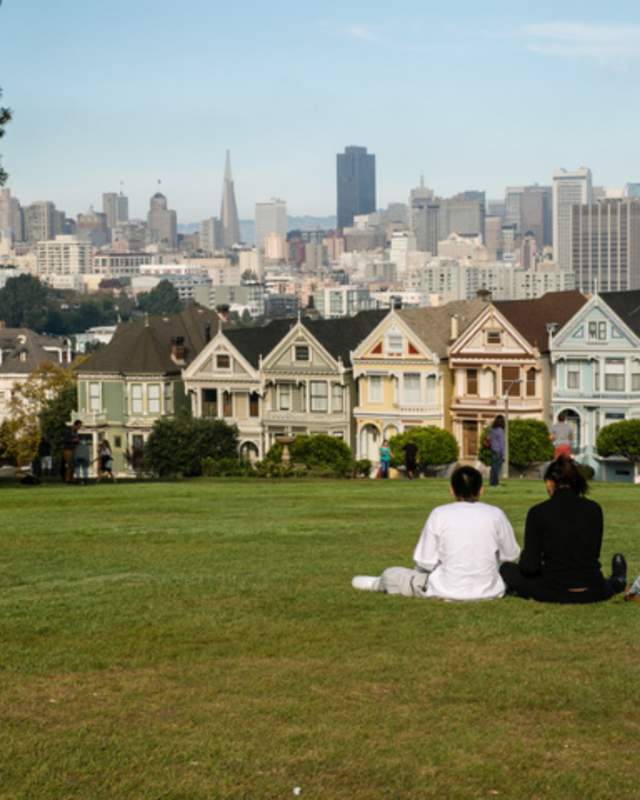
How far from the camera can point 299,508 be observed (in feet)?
97.7

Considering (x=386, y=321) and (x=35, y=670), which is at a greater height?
(x=386, y=321)

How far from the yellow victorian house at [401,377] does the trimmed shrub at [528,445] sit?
608 cm

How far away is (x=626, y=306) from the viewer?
73000 millimetres

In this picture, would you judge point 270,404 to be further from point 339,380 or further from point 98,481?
point 98,481

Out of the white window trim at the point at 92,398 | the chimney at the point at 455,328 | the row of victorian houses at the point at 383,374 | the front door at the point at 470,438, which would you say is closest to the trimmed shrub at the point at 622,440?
the row of victorian houses at the point at 383,374

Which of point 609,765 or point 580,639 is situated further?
point 580,639

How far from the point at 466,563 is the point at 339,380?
61102mm

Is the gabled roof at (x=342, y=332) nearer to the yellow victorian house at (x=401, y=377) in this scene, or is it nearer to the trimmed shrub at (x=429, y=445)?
the yellow victorian house at (x=401, y=377)

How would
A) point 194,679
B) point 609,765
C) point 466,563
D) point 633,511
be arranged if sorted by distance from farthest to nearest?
point 633,511 → point 466,563 → point 194,679 → point 609,765

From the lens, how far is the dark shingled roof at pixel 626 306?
236 ft

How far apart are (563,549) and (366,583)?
2.33m

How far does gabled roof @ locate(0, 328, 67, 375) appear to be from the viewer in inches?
5022

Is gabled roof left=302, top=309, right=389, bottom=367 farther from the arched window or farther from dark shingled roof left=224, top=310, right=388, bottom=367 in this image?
the arched window

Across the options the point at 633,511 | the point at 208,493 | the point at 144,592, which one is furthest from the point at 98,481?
the point at 144,592
